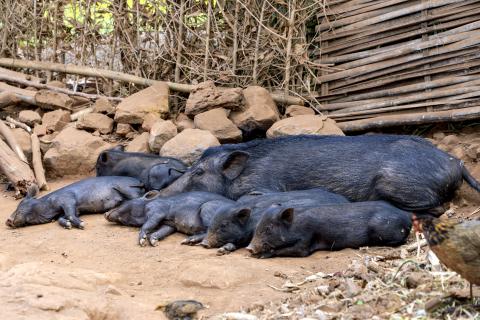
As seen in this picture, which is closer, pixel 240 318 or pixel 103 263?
pixel 240 318

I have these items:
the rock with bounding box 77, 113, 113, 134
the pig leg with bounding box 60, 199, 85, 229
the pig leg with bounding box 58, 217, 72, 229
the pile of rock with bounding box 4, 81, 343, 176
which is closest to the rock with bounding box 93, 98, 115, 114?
the pile of rock with bounding box 4, 81, 343, 176

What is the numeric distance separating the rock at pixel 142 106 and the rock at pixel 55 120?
2.50 ft

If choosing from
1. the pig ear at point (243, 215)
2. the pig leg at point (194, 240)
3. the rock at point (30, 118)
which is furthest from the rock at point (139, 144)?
the pig ear at point (243, 215)

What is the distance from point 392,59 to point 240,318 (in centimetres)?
508

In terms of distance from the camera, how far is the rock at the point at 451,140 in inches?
325

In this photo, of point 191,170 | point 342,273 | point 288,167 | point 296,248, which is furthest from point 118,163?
point 342,273

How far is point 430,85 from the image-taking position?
28.4 ft

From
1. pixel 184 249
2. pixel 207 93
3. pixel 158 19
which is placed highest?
pixel 158 19

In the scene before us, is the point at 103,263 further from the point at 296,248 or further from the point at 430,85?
the point at 430,85

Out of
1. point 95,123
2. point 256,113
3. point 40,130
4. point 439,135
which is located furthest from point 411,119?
point 40,130

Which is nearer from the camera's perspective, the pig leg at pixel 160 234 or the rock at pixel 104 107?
the pig leg at pixel 160 234

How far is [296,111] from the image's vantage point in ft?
30.6

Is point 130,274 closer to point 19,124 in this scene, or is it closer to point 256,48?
point 256,48

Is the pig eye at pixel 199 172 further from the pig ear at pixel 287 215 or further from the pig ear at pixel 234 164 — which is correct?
the pig ear at pixel 287 215
